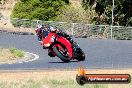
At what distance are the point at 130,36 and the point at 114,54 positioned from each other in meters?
15.3

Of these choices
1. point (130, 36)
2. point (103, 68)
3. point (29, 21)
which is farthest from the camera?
point (29, 21)

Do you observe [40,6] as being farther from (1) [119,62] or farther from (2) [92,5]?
(1) [119,62]

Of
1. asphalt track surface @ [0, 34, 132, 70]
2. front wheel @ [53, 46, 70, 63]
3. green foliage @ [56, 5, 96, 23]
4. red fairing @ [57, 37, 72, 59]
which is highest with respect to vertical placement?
red fairing @ [57, 37, 72, 59]

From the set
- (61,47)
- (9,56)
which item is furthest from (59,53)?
(9,56)

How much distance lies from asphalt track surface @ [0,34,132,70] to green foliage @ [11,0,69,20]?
5896 mm

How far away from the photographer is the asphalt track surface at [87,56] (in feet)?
79.4

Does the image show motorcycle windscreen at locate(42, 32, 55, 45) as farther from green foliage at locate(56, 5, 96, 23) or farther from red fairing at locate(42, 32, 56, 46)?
green foliage at locate(56, 5, 96, 23)

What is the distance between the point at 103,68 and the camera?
76.3 ft

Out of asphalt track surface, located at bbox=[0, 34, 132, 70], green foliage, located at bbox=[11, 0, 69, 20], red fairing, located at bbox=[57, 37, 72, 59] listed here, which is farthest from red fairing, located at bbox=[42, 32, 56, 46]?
green foliage, located at bbox=[11, 0, 69, 20]

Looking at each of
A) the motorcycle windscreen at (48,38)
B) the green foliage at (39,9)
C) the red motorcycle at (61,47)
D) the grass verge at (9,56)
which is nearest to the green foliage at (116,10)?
the green foliage at (39,9)

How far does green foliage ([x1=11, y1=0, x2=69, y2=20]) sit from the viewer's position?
5353 cm

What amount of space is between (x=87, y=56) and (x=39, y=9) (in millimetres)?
23112

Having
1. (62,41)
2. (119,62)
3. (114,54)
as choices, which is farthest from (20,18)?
(62,41)

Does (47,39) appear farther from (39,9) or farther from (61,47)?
(39,9)
